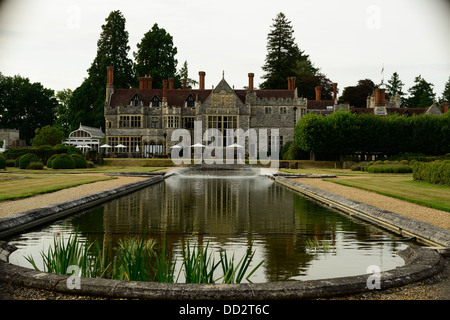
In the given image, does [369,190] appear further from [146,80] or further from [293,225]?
[146,80]

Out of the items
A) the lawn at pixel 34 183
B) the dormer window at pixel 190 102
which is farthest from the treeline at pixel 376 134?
the lawn at pixel 34 183

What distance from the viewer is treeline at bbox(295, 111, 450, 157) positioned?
136ft

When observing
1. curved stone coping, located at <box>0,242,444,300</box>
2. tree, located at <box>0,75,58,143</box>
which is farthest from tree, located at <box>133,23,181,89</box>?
curved stone coping, located at <box>0,242,444,300</box>

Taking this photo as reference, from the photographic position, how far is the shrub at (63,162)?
32906 mm

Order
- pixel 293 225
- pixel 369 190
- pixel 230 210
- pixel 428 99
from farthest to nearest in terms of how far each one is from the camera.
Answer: pixel 428 99 < pixel 369 190 < pixel 230 210 < pixel 293 225

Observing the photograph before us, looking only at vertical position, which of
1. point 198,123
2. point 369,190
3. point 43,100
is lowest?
point 369,190

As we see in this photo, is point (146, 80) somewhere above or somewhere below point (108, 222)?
above

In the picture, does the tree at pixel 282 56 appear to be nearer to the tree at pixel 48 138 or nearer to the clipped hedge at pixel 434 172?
the tree at pixel 48 138

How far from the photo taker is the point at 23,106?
75625 millimetres

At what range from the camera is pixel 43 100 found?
76750 millimetres
